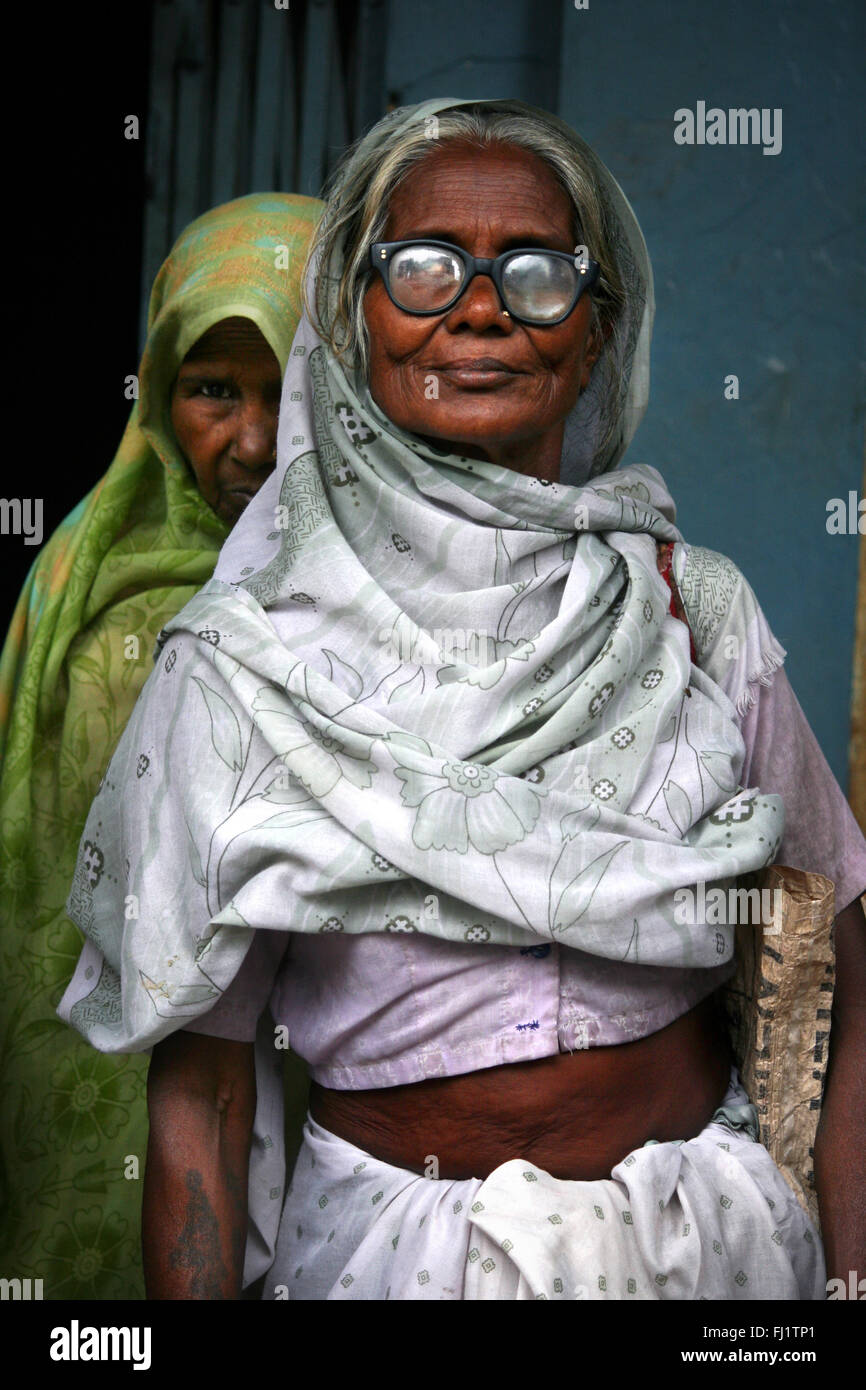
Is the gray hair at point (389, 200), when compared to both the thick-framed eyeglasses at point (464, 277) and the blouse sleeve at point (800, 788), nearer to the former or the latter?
the thick-framed eyeglasses at point (464, 277)

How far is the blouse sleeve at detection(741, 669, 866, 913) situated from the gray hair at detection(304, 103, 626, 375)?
58 centimetres

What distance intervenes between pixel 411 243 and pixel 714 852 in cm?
81

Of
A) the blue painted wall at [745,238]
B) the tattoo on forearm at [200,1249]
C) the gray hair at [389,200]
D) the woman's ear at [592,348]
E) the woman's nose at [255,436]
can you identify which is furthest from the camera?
the blue painted wall at [745,238]

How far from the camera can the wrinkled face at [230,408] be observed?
8.10ft

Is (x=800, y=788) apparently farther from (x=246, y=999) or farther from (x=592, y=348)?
(x=246, y=999)

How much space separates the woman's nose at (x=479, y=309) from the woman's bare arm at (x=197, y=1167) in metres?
0.92

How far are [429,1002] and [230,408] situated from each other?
3.62ft

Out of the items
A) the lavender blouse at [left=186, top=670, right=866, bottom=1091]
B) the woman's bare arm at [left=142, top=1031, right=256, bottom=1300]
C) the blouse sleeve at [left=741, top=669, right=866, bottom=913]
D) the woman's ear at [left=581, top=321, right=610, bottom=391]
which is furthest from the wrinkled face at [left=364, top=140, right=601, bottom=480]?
the woman's bare arm at [left=142, top=1031, right=256, bottom=1300]

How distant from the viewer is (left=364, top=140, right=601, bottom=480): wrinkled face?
1.91 m

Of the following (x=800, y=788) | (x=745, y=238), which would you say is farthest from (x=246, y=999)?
(x=745, y=238)

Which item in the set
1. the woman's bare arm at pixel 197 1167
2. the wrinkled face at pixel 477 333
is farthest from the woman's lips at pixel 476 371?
the woman's bare arm at pixel 197 1167

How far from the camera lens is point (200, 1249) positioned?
1.86 m
